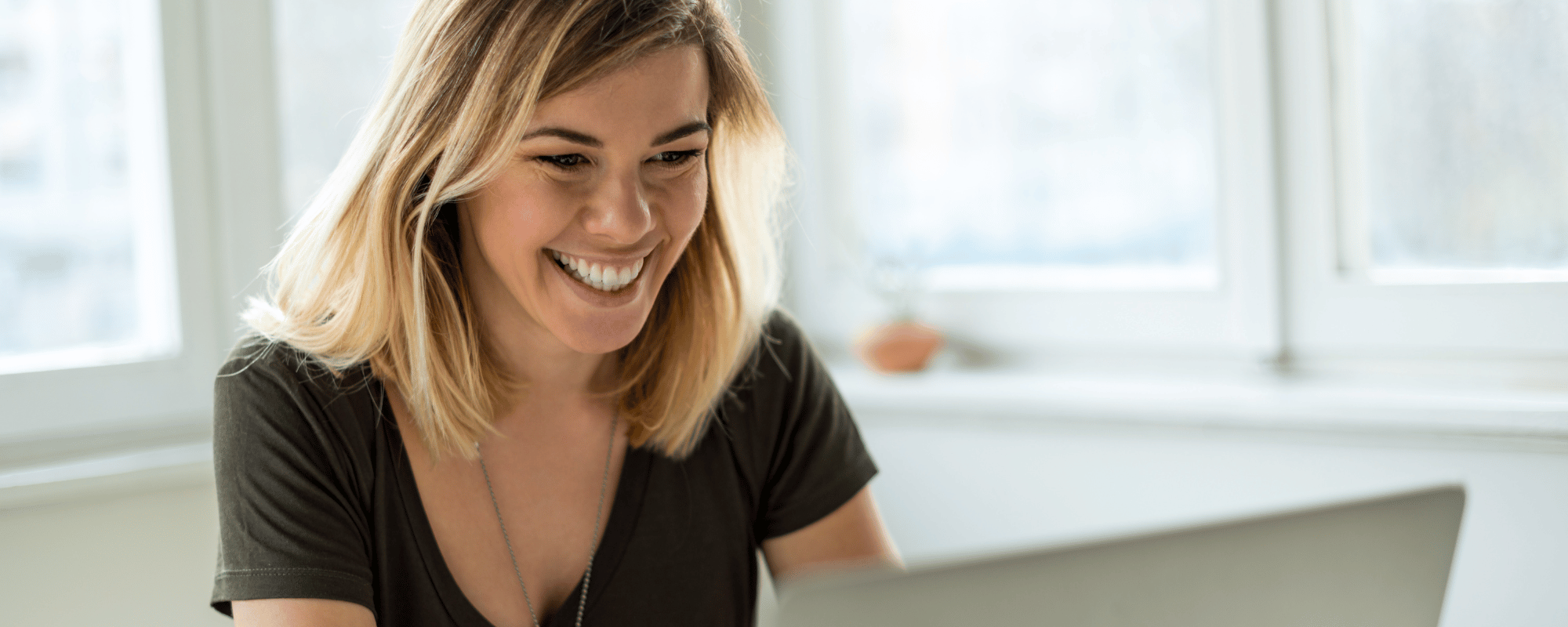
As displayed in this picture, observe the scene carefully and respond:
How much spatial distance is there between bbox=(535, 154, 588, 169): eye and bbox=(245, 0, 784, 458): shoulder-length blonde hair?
0.15 ft

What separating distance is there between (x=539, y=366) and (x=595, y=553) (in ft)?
0.66

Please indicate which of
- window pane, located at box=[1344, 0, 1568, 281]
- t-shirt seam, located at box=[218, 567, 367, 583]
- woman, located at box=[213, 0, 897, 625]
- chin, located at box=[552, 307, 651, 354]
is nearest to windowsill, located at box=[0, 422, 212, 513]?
woman, located at box=[213, 0, 897, 625]

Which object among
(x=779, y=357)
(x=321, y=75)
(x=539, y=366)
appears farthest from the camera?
(x=321, y=75)

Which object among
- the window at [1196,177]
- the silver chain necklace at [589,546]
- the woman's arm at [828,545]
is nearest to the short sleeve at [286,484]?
the silver chain necklace at [589,546]

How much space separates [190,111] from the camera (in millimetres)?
1702

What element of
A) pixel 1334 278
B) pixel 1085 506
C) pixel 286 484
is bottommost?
pixel 1085 506

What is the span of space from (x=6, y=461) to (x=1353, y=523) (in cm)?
164

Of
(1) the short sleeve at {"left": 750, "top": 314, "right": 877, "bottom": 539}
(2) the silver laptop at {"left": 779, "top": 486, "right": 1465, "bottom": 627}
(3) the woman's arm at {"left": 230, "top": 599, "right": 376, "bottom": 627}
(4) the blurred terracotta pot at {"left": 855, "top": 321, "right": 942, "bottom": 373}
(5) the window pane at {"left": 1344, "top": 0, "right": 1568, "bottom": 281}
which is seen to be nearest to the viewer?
(2) the silver laptop at {"left": 779, "top": 486, "right": 1465, "bottom": 627}

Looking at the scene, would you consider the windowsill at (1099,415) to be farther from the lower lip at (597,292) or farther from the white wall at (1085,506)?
the lower lip at (597,292)

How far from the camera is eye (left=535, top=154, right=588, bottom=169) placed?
3.33 feet

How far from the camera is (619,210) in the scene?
1.02 m

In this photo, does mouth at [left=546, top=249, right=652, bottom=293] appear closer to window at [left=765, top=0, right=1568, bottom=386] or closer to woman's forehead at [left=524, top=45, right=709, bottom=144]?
woman's forehead at [left=524, top=45, right=709, bottom=144]

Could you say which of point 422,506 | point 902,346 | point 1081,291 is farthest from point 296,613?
point 1081,291

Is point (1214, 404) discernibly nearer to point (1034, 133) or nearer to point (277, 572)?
point (1034, 133)
